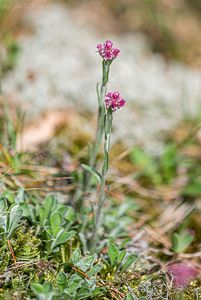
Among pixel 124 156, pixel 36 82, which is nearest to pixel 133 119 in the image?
pixel 124 156

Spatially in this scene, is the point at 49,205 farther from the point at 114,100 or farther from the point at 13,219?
the point at 114,100

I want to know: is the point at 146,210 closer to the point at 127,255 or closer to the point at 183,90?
the point at 127,255

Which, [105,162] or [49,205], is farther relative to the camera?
[49,205]

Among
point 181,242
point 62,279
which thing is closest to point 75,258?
point 62,279

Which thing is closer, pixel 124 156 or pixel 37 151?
pixel 37 151

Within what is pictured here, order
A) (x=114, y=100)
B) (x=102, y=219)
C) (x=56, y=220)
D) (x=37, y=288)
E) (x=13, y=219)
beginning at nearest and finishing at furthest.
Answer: (x=37, y=288) < (x=114, y=100) < (x=13, y=219) < (x=56, y=220) < (x=102, y=219)

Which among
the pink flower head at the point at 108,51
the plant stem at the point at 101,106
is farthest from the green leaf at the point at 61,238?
the pink flower head at the point at 108,51

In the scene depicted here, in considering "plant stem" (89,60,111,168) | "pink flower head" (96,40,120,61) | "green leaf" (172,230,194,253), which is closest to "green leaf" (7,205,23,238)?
"plant stem" (89,60,111,168)

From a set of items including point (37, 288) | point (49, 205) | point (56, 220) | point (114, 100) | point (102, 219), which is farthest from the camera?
point (102, 219)

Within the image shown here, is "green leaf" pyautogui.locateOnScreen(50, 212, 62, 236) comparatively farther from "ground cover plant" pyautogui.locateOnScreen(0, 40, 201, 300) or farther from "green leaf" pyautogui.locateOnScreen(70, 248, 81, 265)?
"green leaf" pyautogui.locateOnScreen(70, 248, 81, 265)
